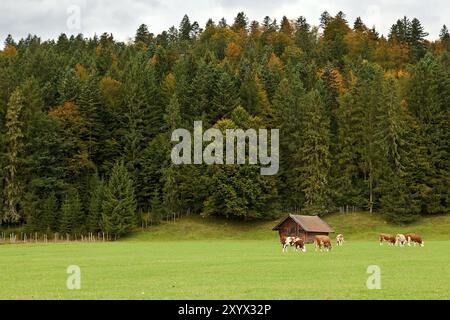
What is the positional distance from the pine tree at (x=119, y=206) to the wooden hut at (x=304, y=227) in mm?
21226

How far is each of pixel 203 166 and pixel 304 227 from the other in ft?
82.1

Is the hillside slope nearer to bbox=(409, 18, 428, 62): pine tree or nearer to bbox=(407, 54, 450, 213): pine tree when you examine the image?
bbox=(407, 54, 450, 213): pine tree

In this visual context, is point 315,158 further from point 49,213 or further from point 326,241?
point 326,241

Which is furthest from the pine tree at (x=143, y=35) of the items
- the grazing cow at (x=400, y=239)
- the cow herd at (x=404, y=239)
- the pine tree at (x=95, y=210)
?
the grazing cow at (x=400, y=239)

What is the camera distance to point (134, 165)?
295ft

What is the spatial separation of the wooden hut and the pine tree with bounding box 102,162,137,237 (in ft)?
69.6

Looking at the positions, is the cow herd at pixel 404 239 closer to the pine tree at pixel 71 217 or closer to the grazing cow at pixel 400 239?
the grazing cow at pixel 400 239

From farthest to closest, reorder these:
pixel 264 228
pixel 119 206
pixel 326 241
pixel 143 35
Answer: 1. pixel 143 35
2. pixel 264 228
3. pixel 119 206
4. pixel 326 241

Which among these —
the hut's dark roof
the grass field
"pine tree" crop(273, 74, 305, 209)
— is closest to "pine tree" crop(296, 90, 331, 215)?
"pine tree" crop(273, 74, 305, 209)

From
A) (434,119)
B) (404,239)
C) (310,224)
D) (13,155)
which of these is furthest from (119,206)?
(434,119)

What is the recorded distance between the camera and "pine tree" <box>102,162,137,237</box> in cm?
7669

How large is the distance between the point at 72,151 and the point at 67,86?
12.7 meters

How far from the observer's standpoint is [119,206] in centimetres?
7744
